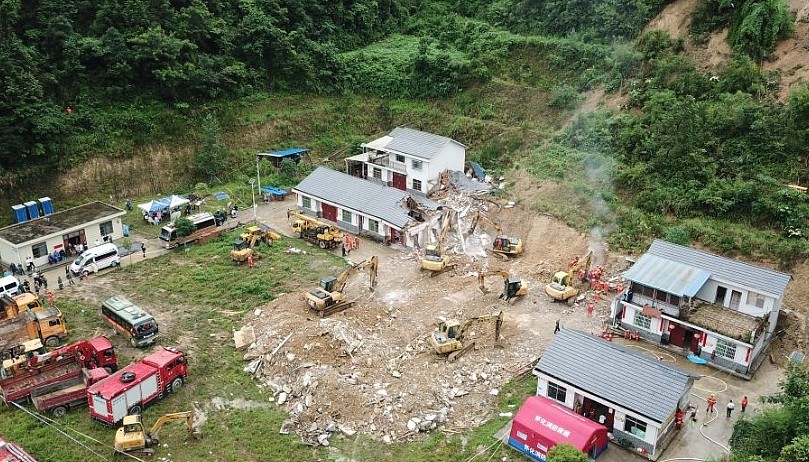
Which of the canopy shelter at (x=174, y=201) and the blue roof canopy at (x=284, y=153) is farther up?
the blue roof canopy at (x=284, y=153)

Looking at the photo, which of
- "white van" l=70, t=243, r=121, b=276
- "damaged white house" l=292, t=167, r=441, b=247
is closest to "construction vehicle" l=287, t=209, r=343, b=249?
"damaged white house" l=292, t=167, r=441, b=247

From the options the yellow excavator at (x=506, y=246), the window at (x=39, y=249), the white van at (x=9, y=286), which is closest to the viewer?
the white van at (x=9, y=286)

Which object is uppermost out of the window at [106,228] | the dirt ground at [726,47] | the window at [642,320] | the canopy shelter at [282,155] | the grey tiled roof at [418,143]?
the dirt ground at [726,47]

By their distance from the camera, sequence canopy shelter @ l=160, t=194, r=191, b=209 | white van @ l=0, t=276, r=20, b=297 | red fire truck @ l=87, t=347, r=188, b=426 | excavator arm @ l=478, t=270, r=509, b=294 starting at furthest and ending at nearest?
canopy shelter @ l=160, t=194, r=191, b=209 < excavator arm @ l=478, t=270, r=509, b=294 < white van @ l=0, t=276, r=20, b=297 < red fire truck @ l=87, t=347, r=188, b=426

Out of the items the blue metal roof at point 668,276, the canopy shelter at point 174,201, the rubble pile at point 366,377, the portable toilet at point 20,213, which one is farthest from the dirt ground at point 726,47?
the portable toilet at point 20,213

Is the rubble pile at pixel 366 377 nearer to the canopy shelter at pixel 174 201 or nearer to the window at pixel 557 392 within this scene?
the window at pixel 557 392

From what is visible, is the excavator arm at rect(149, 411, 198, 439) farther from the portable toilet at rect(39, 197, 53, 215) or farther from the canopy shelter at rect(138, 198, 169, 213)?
the portable toilet at rect(39, 197, 53, 215)
